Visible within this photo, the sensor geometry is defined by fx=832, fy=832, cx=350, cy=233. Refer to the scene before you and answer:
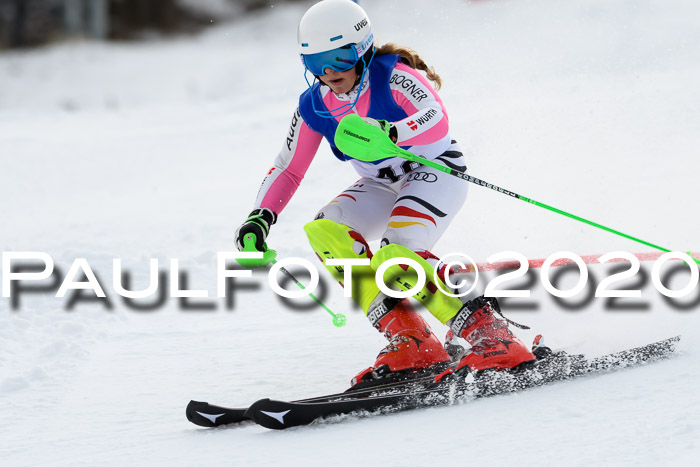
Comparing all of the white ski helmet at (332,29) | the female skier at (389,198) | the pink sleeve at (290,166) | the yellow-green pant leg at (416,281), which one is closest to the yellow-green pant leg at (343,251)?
the female skier at (389,198)

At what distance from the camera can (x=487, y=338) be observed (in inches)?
120

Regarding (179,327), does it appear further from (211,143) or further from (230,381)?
(211,143)

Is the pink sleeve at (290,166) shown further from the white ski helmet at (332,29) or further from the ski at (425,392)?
the ski at (425,392)

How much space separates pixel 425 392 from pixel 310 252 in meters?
2.94

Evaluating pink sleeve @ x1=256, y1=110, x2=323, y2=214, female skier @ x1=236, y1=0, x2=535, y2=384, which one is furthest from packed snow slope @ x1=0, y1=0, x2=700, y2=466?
pink sleeve @ x1=256, y1=110, x2=323, y2=214

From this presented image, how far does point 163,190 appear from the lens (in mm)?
8219

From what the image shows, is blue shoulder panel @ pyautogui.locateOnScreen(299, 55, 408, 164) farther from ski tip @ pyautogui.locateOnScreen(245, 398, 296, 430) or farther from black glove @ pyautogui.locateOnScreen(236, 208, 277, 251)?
ski tip @ pyautogui.locateOnScreen(245, 398, 296, 430)

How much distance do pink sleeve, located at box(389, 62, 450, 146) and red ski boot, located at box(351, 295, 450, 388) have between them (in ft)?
2.08

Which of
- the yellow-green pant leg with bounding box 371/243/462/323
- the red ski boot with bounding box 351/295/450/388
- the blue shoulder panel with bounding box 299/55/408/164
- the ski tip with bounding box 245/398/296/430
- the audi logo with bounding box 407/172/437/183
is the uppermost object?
the blue shoulder panel with bounding box 299/55/408/164

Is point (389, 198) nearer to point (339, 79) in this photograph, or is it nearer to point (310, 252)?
point (339, 79)

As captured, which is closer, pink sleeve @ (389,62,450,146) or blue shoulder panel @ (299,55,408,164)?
pink sleeve @ (389,62,450,146)

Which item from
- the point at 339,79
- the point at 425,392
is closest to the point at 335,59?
the point at 339,79

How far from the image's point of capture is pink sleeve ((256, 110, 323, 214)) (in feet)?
11.4

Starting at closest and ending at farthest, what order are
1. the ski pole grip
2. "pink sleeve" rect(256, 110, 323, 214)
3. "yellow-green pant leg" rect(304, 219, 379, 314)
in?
"yellow-green pant leg" rect(304, 219, 379, 314) < the ski pole grip < "pink sleeve" rect(256, 110, 323, 214)
